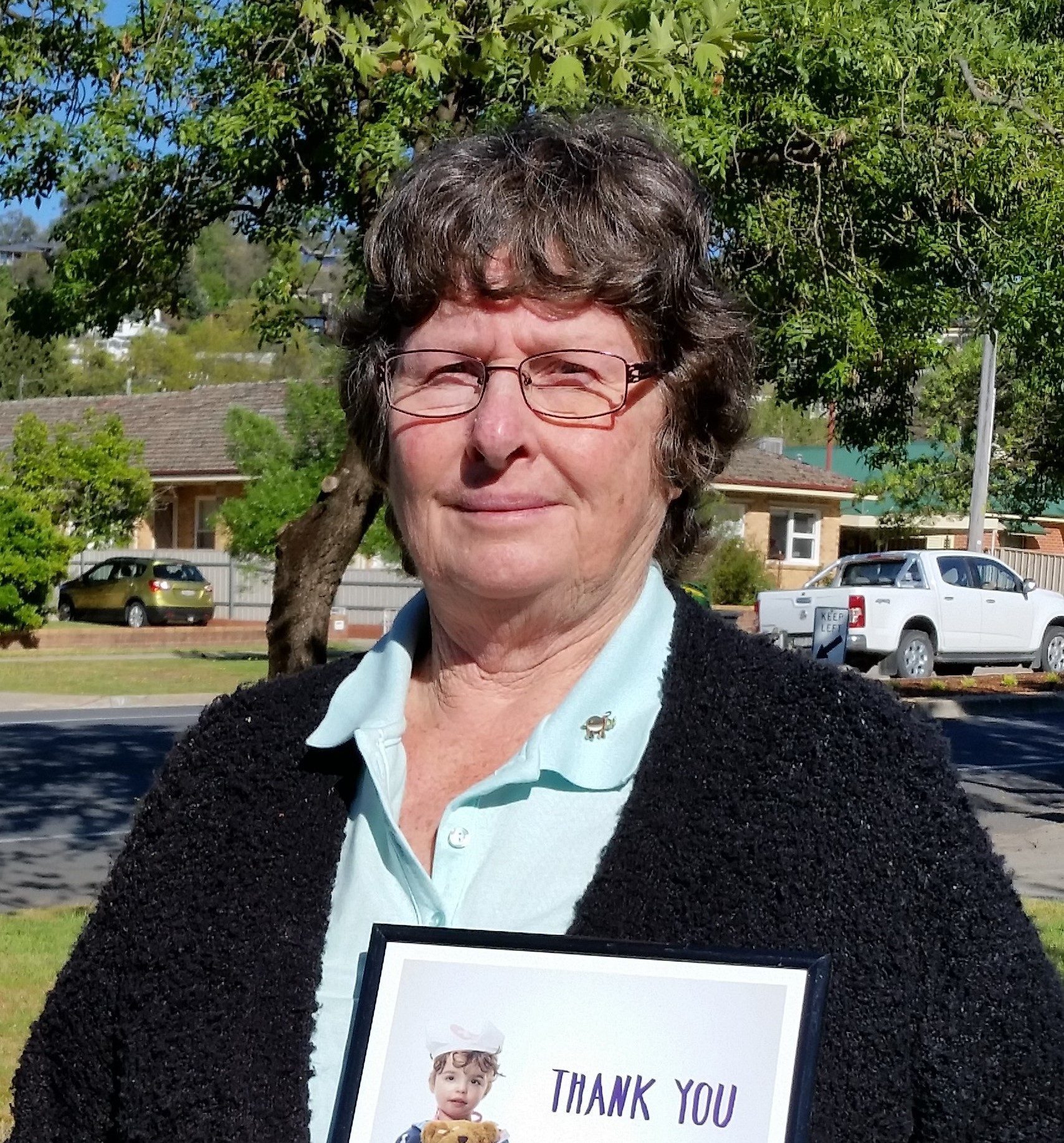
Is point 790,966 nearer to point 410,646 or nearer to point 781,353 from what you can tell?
point 410,646

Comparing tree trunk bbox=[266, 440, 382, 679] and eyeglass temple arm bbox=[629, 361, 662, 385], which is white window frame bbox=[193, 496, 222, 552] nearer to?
tree trunk bbox=[266, 440, 382, 679]

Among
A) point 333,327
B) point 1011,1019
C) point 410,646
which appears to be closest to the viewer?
point 1011,1019

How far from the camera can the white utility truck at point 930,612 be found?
22156 millimetres

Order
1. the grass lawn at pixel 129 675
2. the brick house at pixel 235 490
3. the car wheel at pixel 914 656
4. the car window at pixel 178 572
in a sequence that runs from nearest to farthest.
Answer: the grass lawn at pixel 129 675
the car wheel at pixel 914 656
the car window at pixel 178 572
the brick house at pixel 235 490

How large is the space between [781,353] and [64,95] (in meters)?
3.91

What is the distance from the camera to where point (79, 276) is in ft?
29.0

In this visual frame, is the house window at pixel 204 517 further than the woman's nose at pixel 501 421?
Yes

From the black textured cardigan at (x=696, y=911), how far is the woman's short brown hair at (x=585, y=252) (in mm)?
298

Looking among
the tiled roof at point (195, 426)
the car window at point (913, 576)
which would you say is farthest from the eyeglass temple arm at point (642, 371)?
the tiled roof at point (195, 426)

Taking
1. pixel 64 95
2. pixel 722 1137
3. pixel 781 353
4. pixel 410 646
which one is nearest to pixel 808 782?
pixel 722 1137

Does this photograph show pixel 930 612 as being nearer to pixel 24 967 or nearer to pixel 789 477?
pixel 24 967

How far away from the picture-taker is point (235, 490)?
1635 inches

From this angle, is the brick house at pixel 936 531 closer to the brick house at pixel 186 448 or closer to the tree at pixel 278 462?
the tree at pixel 278 462

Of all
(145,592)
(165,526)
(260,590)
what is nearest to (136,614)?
(145,592)
